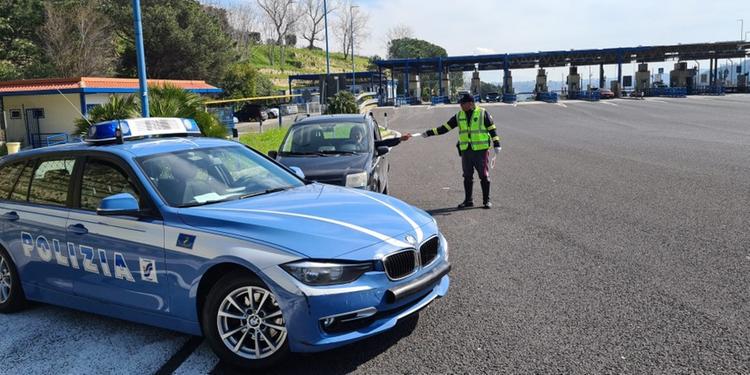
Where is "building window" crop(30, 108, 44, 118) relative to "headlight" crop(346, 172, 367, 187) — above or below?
above

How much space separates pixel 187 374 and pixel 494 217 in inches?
220

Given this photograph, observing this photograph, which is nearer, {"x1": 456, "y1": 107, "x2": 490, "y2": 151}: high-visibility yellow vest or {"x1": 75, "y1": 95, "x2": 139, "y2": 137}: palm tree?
{"x1": 456, "y1": 107, "x2": 490, "y2": 151}: high-visibility yellow vest

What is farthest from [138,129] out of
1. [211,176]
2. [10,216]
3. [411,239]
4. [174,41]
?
[174,41]

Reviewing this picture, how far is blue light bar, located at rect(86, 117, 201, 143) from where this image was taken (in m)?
5.27

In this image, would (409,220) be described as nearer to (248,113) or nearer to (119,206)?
(119,206)

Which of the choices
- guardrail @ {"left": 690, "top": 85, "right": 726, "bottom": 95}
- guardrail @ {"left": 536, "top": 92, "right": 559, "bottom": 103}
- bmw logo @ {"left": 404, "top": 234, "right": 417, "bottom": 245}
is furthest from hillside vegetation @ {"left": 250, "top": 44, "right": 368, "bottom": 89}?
bmw logo @ {"left": 404, "top": 234, "right": 417, "bottom": 245}

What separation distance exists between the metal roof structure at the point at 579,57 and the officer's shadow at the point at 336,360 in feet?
245

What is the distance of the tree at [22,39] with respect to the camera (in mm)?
41375

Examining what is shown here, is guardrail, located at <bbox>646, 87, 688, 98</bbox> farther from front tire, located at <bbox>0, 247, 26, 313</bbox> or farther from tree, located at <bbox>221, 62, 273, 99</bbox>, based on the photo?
front tire, located at <bbox>0, 247, 26, 313</bbox>

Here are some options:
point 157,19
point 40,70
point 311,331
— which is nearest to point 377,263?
point 311,331

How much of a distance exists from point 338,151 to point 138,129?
4.13 meters

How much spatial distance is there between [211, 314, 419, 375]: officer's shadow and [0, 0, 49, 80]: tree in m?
43.5

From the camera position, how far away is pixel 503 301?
16.7ft

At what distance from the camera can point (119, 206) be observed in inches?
169
